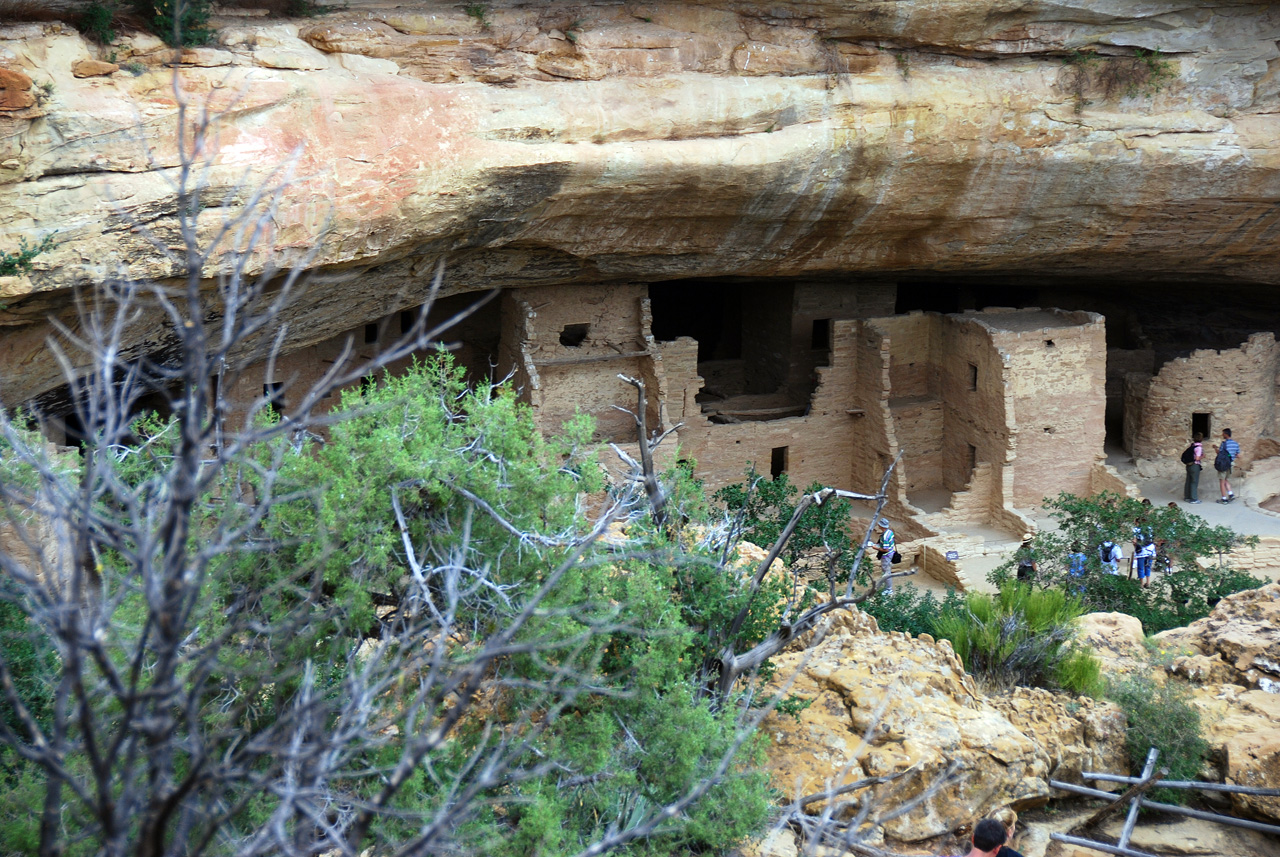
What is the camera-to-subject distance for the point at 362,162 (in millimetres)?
10195

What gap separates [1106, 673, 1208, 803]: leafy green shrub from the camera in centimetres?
785

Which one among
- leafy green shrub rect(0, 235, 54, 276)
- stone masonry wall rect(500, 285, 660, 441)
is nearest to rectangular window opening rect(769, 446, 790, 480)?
stone masonry wall rect(500, 285, 660, 441)

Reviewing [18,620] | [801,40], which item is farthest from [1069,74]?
[18,620]

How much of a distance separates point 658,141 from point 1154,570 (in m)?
7.58

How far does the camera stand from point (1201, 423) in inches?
706

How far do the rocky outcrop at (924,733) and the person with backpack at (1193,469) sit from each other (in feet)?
31.5

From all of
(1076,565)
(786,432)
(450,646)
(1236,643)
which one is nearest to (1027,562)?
(1076,565)

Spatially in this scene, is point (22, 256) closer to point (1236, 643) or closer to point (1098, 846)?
point (1098, 846)

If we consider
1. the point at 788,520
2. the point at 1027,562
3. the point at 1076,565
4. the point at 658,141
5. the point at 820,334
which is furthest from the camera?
the point at 820,334

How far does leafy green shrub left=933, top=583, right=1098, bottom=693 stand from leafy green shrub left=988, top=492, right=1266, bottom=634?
2.93 metres

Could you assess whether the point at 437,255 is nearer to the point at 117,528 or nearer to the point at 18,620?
the point at 18,620

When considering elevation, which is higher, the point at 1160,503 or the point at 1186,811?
the point at 1186,811

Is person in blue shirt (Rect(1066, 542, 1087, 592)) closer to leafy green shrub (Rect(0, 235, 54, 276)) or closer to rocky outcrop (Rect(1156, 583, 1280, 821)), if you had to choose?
rocky outcrop (Rect(1156, 583, 1280, 821))

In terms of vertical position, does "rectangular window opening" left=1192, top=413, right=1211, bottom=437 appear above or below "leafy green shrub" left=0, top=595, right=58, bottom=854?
below
